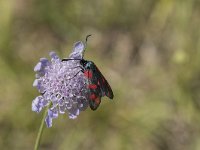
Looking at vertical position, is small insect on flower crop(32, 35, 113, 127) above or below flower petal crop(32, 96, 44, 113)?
above

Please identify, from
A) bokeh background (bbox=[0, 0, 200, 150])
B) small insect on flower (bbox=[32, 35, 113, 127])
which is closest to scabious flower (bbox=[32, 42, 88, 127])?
small insect on flower (bbox=[32, 35, 113, 127])

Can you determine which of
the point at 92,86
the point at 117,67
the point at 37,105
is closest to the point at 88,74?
the point at 92,86

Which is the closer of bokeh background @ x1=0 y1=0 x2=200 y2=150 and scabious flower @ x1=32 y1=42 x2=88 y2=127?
scabious flower @ x1=32 y1=42 x2=88 y2=127

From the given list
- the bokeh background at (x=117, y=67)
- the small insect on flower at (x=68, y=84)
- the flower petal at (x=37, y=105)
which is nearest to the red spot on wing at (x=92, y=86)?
the small insect on flower at (x=68, y=84)

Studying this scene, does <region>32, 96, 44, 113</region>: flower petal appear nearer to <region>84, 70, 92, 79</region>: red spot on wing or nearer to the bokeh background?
<region>84, 70, 92, 79</region>: red spot on wing

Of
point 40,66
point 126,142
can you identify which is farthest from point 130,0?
point 40,66

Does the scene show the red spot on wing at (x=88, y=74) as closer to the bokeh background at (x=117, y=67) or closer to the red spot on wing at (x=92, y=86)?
the red spot on wing at (x=92, y=86)

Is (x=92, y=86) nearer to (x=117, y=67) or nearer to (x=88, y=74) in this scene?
(x=88, y=74)
